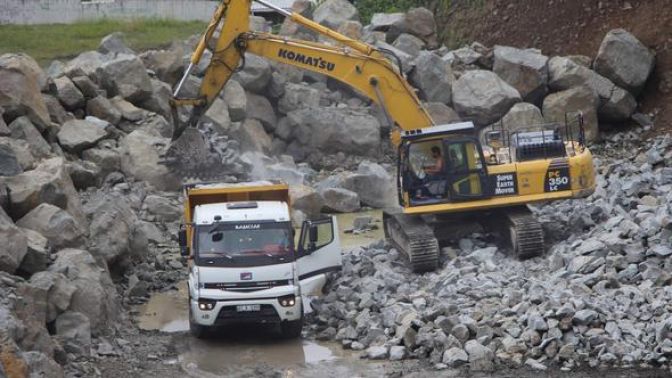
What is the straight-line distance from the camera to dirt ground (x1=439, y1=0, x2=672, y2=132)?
120ft

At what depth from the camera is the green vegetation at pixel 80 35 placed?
41.4 m

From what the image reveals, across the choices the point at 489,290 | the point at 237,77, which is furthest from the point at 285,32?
the point at 489,290

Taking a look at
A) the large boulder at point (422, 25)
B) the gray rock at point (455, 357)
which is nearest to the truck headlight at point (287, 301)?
the gray rock at point (455, 357)

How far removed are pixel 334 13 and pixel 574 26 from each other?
28.1ft

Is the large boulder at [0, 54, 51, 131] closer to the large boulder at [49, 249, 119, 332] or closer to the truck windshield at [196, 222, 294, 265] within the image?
the large boulder at [49, 249, 119, 332]

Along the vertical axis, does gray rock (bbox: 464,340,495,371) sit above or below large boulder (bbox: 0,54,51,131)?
below

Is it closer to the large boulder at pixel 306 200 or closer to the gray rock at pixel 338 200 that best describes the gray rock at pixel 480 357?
the large boulder at pixel 306 200

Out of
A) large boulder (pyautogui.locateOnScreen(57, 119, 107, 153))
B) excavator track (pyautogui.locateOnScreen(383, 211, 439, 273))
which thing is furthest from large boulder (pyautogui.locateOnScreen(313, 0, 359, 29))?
excavator track (pyautogui.locateOnScreen(383, 211, 439, 273))

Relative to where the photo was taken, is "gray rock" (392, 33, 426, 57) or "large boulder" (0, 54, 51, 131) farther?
"gray rock" (392, 33, 426, 57)

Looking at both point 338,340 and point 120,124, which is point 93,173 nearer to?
point 120,124

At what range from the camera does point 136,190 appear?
27.8 metres

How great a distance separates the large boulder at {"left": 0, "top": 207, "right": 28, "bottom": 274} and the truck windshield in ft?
8.96

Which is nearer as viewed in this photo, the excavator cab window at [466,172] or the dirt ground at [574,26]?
the excavator cab window at [466,172]

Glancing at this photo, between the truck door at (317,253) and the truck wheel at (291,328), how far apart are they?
50.1 inches
